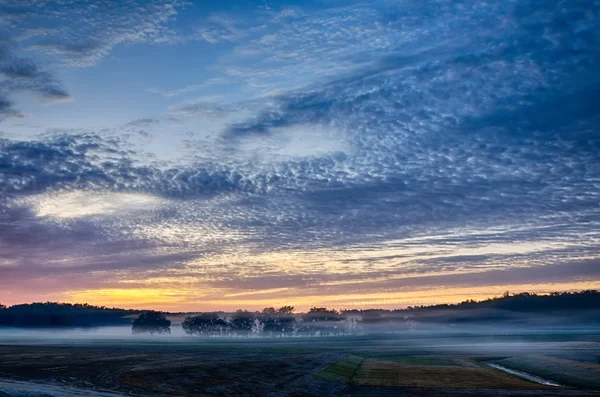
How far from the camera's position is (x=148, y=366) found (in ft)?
324

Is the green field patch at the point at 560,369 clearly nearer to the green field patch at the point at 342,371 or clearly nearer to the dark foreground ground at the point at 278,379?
the dark foreground ground at the point at 278,379

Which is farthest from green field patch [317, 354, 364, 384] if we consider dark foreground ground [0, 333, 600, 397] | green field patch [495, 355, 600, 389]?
green field patch [495, 355, 600, 389]

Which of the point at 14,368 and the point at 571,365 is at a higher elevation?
the point at 14,368

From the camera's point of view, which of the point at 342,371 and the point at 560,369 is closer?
the point at 560,369

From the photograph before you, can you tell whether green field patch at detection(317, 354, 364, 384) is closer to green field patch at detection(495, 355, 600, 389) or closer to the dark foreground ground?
the dark foreground ground

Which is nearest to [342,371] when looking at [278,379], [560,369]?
[278,379]

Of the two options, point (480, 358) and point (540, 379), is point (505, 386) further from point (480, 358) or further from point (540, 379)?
point (480, 358)

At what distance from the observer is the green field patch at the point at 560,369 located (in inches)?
3888

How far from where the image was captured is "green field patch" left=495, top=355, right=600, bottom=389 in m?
98.8

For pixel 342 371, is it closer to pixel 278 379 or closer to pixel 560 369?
pixel 278 379

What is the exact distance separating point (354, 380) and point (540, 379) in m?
38.4

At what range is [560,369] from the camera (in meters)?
115

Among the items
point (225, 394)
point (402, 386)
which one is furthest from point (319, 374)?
point (225, 394)

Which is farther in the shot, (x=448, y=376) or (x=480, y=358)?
(x=480, y=358)
